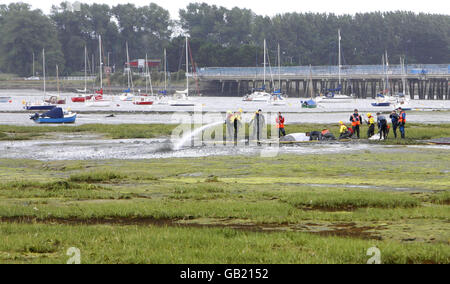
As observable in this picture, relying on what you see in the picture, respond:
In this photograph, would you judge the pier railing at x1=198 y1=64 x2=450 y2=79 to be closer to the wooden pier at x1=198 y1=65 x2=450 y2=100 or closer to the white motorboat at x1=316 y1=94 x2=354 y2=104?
the wooden pier at x1=198 y1=65 x2=450 y2=100

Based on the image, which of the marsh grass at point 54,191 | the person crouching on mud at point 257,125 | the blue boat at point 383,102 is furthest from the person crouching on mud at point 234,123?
the blue boat at point 383,102

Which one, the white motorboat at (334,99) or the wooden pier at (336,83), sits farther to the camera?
the wooden pier at (336,83)

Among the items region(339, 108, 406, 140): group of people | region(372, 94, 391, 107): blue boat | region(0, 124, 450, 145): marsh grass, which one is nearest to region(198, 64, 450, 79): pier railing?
region(372, 94, 391, 107): blue boat

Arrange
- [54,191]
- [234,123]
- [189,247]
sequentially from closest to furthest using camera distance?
[189,247], [54,191], [234,123]

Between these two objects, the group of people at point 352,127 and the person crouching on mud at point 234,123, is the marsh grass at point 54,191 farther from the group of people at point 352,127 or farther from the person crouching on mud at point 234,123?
the person crouching on mud at point 234,123

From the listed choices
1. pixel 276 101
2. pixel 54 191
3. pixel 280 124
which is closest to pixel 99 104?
pixel 276 101

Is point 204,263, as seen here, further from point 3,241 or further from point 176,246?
point 3,241

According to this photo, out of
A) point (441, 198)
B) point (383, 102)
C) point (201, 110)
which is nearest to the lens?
point (441, 198)

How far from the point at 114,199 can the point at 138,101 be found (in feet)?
356

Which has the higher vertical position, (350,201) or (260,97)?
(260,97)

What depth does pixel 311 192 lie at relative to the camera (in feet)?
71.0

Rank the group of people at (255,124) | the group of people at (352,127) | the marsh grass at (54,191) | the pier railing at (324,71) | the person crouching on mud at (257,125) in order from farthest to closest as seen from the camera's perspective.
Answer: the pier railing at (324,71) < the person crouching on mud at (257,125) < the group of people at (255,124) < the group of people at (352,127) < the marsh grass at (54,191)

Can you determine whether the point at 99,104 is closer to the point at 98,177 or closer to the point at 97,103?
the point at 97,103
